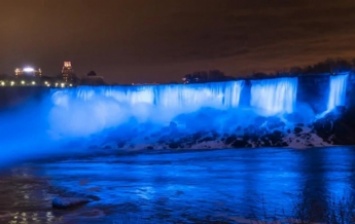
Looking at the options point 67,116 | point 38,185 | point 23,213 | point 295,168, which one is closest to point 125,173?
point 38,185

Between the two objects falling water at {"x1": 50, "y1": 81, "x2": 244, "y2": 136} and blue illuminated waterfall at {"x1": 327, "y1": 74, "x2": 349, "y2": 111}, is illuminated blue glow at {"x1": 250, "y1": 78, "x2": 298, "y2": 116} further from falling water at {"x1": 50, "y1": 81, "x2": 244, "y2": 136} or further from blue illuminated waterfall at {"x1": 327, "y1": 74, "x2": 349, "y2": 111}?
blue illuminated waterfall at {"x1": 327, "y1": 74, "x2": 349, "y2": 111}

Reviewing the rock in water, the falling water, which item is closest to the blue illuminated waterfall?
the falling water

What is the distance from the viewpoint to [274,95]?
80938 millimetres

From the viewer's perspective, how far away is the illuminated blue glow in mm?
79375

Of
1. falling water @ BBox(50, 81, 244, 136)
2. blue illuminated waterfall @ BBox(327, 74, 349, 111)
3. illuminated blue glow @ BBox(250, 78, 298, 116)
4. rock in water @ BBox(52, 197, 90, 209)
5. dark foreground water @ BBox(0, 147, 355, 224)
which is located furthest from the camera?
falling water @ BBox(50, 81, 244, 136)

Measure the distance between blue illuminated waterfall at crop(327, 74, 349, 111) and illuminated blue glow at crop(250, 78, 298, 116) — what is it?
4.10m

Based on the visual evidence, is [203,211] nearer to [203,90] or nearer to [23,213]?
[23,213]

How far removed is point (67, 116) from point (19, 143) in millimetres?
8699

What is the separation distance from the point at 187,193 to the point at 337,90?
53709 millimetres

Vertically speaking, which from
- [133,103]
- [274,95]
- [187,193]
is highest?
[274,95]

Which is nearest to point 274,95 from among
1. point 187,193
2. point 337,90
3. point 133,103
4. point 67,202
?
point 337,90

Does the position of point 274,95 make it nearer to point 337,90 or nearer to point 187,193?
point 337,90

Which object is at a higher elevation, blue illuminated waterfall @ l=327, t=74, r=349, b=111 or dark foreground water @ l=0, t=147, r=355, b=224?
blue illuminated waterfall @ l=327, t=74, r=349, b=111

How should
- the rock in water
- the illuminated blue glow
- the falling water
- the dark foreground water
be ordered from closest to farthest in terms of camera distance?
the dark foreground water
the rock in water
the illuminated blue glow
the falling water
